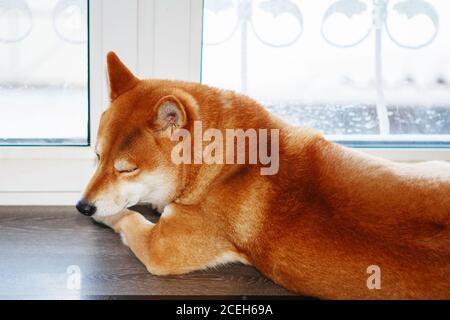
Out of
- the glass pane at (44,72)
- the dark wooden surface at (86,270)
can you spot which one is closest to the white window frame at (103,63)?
the glass pane at (44,72)

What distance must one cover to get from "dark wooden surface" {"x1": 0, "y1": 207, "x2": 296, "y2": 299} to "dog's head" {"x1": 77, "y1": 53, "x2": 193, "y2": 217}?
19cm

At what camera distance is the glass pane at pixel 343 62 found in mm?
2178

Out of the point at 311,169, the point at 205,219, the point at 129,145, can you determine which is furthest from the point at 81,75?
the point at 311,169

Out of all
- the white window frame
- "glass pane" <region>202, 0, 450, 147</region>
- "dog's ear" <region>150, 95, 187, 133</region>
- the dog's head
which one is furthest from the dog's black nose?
"glass pane" <region>202, 0, 450, 147</region>

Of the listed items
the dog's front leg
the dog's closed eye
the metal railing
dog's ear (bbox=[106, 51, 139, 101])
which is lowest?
the dog's front leg

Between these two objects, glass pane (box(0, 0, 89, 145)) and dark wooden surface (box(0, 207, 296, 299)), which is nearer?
dark wooden surface (box(0, 207, 296, 299))

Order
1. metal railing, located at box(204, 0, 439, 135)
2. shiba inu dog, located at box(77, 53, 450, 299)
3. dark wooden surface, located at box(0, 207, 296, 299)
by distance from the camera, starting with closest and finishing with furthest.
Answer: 1. shiba inu dog, located at box(77, 53, 450, 299)
2. dark wooden surface, located at box(0, 207, 296, 299)
3. metal railing, located at box(204, 0, 439, 135)

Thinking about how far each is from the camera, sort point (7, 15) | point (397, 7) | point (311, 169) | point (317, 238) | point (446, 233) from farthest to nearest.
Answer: point (397, 7)
point (7, 15)
point (311, 169)
point (317, 238)
point (446, 233)

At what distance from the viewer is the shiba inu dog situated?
133 cm

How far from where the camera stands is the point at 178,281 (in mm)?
1588

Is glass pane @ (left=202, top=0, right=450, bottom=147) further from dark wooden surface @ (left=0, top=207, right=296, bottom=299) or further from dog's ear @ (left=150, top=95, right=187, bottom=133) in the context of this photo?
dark wooden surface @ (left=0, top=207, right=296, bottom=299)

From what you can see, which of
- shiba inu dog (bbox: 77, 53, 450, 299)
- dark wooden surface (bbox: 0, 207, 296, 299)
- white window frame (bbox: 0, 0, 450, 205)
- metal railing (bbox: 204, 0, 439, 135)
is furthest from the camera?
metal railing (bbox: 204, 0, 439, 135)
